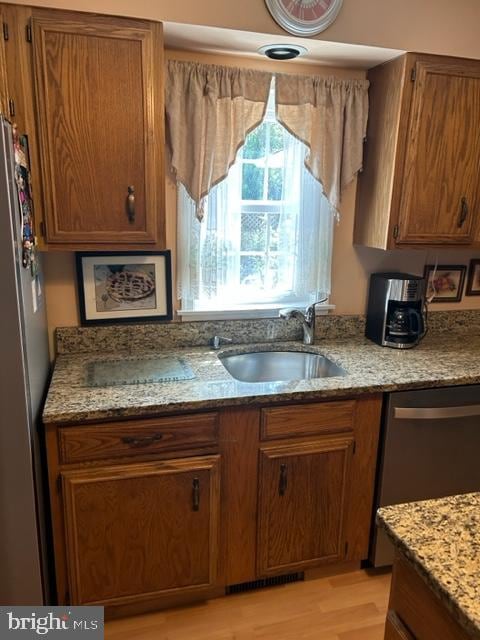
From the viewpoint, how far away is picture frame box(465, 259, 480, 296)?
8.40 ft

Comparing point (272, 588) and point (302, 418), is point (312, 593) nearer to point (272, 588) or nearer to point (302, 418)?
point (272, 588)

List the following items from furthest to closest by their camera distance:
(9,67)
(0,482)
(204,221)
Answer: (204,221) → (9,67) → (0,482)

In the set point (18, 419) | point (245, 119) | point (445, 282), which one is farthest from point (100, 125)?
point (445, 282)

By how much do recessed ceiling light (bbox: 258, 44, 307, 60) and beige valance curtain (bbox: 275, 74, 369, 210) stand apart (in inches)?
4.2

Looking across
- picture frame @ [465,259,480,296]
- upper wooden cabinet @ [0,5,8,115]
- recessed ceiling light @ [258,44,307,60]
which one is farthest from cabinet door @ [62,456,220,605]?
picture frame @ [465,259,480,296]

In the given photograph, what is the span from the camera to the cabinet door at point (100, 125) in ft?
5.14

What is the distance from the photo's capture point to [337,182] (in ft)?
7.08

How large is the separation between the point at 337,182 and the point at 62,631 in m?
1.99

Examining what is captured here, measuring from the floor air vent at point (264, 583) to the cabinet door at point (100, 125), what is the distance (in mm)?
1454

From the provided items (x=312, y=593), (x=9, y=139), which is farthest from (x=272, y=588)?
(x=9, y=139)

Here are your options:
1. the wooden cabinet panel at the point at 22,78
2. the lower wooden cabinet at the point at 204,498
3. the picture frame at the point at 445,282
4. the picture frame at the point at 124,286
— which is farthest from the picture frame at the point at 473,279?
the wooden cabinet panel at the point at 22,78

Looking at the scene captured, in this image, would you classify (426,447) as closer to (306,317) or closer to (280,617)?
(306,317)

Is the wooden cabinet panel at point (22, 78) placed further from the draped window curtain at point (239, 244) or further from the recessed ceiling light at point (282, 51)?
the recessed ceiling light at point (282, 51)

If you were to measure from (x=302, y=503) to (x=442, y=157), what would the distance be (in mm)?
1543
